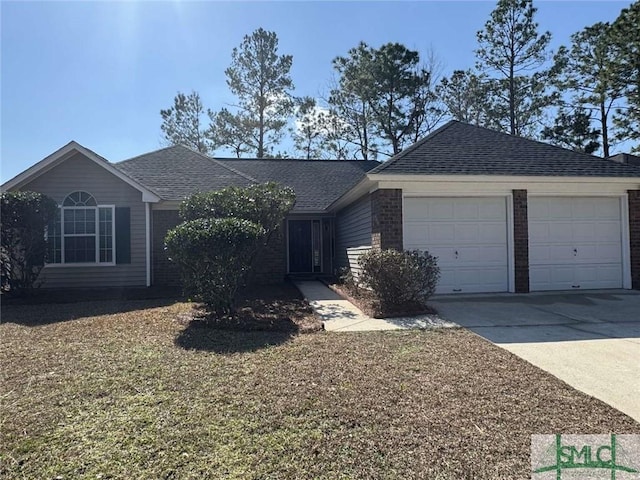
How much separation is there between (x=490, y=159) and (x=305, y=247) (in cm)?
740

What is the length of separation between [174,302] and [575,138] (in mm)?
23827

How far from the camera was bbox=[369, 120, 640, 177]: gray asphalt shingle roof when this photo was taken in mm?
8977

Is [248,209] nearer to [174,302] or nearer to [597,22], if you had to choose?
[174,302]

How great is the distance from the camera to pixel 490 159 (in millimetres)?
9656

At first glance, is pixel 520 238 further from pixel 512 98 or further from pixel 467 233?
pixel 512 98

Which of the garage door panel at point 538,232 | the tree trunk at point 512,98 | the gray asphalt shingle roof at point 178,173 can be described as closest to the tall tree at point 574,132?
the tree trunk at point 512,98

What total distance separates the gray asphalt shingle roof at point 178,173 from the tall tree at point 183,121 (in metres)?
14.9

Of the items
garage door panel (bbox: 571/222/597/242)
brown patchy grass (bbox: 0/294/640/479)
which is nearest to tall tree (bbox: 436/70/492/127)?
garage door panel (bbox: 571/222/597/242)

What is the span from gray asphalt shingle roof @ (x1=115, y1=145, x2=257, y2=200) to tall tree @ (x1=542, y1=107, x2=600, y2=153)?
19.4 metres

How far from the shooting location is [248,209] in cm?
865

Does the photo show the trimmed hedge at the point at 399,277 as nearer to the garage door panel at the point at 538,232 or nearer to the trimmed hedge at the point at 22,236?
the garage door panel at the point at 538,232

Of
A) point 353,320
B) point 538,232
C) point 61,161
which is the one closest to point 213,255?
point 353,320

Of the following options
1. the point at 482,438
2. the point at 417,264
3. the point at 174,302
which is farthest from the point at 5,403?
the point at 417,264

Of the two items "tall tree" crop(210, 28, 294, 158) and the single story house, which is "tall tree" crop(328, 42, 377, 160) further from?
the single story house
